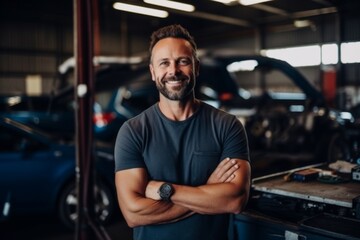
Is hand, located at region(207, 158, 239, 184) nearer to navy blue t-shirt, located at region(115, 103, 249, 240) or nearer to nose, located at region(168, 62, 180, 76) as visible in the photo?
navy blue t-shirt, located at region(115, 103, 249, 240)

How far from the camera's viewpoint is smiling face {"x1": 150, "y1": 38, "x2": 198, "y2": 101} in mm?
1853

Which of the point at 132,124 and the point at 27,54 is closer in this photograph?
the point at 132,124

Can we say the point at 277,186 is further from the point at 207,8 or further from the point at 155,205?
the point at 207,8

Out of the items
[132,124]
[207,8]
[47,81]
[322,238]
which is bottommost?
[322,238]

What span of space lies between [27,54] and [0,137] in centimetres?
1210

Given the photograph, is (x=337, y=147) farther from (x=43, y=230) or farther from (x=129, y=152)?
(x=129, y=152)

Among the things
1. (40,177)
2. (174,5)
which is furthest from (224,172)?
(174,5)

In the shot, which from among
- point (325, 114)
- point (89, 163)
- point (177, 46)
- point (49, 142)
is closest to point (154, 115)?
point (177, 46)

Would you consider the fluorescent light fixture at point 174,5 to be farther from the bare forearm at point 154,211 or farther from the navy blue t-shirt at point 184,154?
the bare forearm at point 154,211

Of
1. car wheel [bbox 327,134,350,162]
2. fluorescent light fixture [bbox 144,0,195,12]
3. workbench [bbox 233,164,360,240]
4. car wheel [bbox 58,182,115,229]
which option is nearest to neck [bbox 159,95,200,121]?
workbench [bbox 233,164,360,240]

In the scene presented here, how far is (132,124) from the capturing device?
6.13 feet

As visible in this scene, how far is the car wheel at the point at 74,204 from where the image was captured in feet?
14.1

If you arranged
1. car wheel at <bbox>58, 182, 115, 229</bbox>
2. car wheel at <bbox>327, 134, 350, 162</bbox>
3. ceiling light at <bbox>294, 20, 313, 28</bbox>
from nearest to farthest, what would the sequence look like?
car wheel at <bbox>58, 182, 115, 229</bbox>
car wheel at <bbox>327, 134, 350, 162</bbox>
ceiling light at <bbox>294, 20, 313, 28</bbox>

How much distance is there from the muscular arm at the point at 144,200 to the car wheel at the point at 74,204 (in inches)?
102
